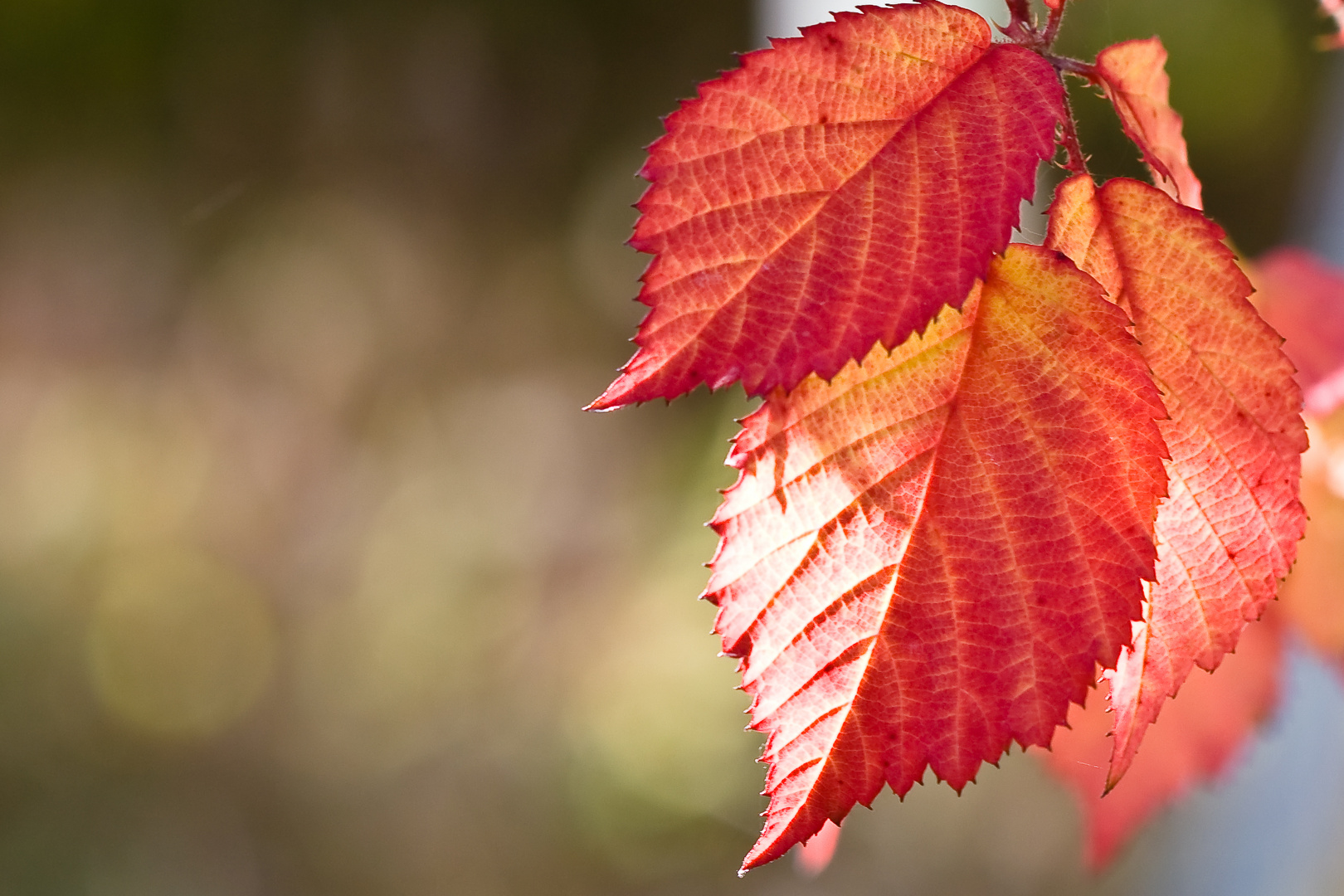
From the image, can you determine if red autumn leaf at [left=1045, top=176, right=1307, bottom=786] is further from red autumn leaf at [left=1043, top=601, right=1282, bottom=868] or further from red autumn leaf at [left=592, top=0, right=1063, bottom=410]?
red autumn leaf at [left=1043, top=601, right=1282, bottom=868]

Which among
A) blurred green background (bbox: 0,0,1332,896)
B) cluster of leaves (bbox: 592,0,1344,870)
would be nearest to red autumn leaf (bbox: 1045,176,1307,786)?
cluster of leaves (bbox: 592,0,1344,870)

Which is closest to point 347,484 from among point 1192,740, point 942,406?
point 1192,740

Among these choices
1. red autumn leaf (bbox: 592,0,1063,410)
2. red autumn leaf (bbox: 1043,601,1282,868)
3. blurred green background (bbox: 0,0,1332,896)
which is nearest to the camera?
red autumn leaf (bbox: 592,0,1063,410)

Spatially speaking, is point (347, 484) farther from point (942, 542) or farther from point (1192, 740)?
point (942, 542)

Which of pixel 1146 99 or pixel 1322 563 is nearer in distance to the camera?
pixel 1146 99

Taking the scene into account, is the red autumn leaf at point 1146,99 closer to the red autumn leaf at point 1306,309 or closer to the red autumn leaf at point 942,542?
the red autumn leaf at point 942,542

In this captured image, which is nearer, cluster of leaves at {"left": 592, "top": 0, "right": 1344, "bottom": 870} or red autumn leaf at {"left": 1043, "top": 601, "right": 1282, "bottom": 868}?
cluster of leaves at {"left": 592, "top": 0, "right": 1344, "bottom": 870}

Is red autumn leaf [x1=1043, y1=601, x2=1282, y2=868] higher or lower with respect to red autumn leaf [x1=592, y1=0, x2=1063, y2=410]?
lower

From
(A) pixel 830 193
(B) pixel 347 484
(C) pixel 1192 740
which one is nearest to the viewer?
(A) pixel 830 193
